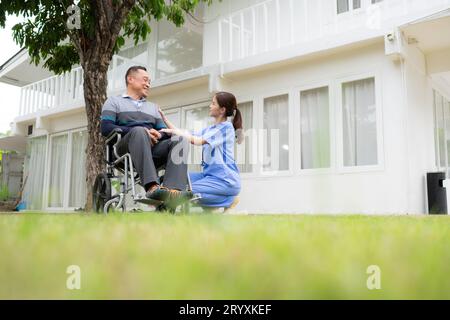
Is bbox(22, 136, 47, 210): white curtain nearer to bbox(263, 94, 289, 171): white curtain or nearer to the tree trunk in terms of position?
the tree trunk

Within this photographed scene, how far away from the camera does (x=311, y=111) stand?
7066 mm

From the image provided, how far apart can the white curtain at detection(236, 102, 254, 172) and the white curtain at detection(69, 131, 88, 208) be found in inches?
200

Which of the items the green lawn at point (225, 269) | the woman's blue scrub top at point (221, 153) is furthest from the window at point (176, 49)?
the green lawn at point (225, 269)

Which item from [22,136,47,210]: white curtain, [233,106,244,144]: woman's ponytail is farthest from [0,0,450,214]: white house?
[22,136,47,210]: white curtain

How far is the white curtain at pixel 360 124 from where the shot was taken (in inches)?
252

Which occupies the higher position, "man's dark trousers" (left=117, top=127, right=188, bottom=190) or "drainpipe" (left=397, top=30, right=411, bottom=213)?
"drainpipe" (left=397, top=30, right=411, bottom=213)

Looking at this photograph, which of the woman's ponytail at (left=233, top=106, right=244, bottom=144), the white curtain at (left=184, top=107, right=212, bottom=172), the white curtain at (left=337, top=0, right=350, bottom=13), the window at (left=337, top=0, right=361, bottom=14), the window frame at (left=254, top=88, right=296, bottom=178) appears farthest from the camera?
the white curtain at (left=184, top=107, right=212, bottom=172)

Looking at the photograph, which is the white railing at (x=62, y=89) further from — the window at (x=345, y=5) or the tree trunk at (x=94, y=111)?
the window at (x=345, y=5)

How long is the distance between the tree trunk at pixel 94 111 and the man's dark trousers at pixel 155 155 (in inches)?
84.3

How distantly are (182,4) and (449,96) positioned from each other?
17.4ft

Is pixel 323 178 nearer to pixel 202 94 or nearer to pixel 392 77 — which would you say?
pixel 392 77

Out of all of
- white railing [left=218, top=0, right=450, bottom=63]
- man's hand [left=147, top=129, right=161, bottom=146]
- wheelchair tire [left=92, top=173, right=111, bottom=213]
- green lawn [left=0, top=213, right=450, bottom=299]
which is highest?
white railing [left=218, top=0, right=450, bottom=63]

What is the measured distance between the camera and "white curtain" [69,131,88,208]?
1113 cm

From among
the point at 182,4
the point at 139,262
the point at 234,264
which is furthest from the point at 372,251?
the point at 182,4
